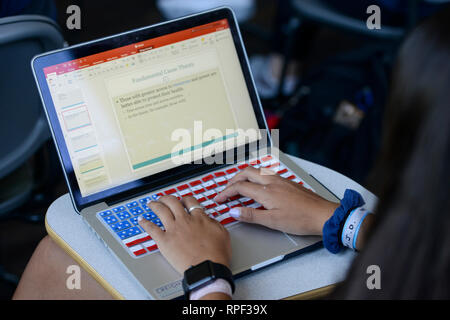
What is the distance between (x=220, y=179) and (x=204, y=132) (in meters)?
0.09

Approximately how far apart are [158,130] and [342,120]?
0.99 metres

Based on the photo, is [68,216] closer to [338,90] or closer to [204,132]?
[204,132]

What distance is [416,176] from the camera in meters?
0.51

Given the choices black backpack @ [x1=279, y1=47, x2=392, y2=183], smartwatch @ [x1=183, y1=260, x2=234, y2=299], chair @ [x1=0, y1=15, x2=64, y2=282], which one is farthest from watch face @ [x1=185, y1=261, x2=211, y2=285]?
black backpack @ [x1=279, y1=47, x2=392, y2=183]

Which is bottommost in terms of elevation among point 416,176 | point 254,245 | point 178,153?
point 254,245

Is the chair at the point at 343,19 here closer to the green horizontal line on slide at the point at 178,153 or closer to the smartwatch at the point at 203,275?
the green horizontal line on slide at the point at 178,153

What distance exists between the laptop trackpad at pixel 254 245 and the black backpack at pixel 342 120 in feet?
3.05

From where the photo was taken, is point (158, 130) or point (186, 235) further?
point (158, 130)

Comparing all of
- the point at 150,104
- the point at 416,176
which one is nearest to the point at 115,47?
the point at 150,104

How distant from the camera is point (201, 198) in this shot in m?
0.90

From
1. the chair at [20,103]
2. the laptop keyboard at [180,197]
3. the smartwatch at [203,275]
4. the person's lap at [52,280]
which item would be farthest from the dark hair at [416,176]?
the chair at [20,103]

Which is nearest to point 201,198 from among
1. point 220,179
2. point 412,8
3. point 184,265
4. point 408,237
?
point 220,179

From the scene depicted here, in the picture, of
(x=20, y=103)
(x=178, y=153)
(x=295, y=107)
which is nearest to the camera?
(x=178, y=153)

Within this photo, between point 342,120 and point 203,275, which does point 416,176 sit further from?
point 342,120
